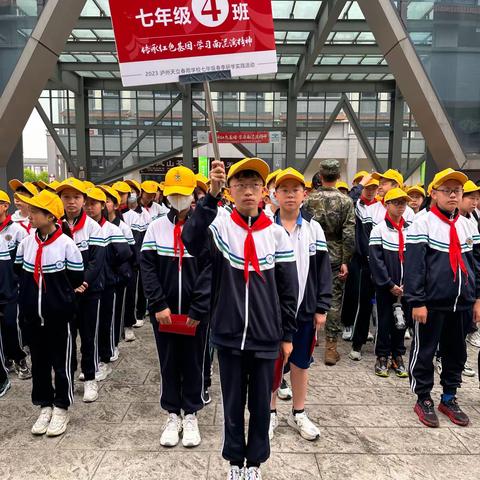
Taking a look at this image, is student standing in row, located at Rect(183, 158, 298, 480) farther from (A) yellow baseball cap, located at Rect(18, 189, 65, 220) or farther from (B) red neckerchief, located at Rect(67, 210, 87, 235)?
(B) red neckerchief, located at Rect(67, 210, 87, 235)

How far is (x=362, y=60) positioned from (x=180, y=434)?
684 inches

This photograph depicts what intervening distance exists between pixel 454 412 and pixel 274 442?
65.1 inches

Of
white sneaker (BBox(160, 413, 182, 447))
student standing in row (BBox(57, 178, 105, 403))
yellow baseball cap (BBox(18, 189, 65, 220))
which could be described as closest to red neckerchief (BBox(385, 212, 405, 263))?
white sneaker (BBox(160, 413, 182, 447))

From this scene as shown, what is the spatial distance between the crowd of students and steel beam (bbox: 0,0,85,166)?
5425 millimetres

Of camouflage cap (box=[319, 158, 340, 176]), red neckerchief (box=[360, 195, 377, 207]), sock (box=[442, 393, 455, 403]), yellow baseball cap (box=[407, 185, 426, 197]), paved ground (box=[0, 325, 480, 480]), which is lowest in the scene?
paved ground (box=[0, 325, 480, 480])

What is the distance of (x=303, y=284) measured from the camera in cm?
340

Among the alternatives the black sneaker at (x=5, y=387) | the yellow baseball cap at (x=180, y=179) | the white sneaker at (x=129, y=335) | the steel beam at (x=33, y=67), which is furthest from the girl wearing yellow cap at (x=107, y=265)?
the steel beam at (x=33, y=67)

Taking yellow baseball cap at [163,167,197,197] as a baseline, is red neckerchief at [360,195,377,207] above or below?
below

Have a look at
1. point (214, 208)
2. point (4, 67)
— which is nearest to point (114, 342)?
Answer: point (214, 208)

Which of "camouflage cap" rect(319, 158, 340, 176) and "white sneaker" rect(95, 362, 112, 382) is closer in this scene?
"white sneaker" rect(95, 362, 112, 382)

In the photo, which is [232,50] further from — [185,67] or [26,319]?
[26,319]

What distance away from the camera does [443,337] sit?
3791 mm

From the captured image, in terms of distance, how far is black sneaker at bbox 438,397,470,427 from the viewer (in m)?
3.61

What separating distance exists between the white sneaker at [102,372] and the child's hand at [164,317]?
182 centimetres
